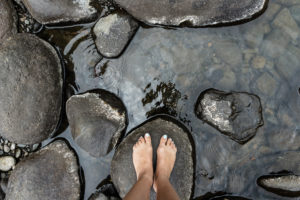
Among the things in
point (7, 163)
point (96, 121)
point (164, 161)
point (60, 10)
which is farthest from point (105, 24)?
point (7, 163)

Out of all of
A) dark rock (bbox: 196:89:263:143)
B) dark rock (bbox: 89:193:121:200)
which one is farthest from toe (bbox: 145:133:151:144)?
dark rock (bbox: 89:193:121:200)

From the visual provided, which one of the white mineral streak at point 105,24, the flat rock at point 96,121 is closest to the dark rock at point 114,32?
the white mineral streak at point 105,24

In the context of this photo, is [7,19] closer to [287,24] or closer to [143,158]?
[143,158]

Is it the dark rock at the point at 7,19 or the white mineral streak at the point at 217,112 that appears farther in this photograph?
the dark rock at the point at 7,19

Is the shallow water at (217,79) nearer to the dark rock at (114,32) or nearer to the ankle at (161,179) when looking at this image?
the dark rock at (114,32)

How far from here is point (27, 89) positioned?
2.35 meters

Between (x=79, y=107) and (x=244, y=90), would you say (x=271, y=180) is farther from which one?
(x=79, y=107)

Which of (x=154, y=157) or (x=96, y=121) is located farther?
(x=154, y=157)

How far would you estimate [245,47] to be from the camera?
2.61 meters

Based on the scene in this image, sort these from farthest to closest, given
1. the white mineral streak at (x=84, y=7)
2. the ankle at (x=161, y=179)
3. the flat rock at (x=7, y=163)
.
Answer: the flat rock at (x=7, y=163), the white mineral streak at (x=84, y=7), the ankle at (x=161, y=179)

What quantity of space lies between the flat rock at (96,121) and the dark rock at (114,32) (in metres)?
0.48

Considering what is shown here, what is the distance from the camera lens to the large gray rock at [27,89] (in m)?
2.31

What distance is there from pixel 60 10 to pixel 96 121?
1.18 m

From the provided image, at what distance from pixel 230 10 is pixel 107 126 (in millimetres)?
1652
